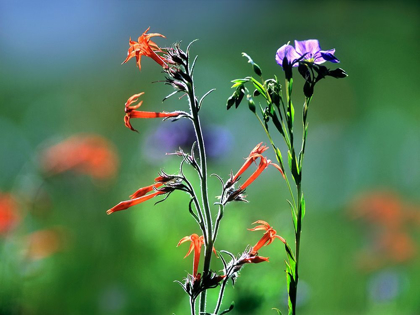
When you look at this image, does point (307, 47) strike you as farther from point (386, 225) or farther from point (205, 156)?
point (386, 225)

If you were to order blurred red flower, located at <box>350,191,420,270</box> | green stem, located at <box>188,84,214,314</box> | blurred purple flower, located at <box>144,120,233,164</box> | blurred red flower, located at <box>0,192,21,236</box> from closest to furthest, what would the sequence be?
green stem, located at <box>188,84,214,314</box>
blurred red flower, located at <box>0,192,21,236</box>
blurred purple flower, located at <box>144,120,233,164</box>
blurred red flower, located at <box>350,191,420,270</box>

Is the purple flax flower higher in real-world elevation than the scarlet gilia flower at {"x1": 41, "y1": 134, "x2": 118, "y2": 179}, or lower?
lower

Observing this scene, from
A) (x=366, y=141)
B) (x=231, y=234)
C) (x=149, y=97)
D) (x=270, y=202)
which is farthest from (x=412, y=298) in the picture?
(x=149, y=97)

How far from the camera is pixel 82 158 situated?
0.95m

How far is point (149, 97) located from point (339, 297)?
76 centimetres

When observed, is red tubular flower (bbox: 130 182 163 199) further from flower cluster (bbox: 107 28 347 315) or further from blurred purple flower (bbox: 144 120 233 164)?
blurred purple flower (bbox: 144 120 233 164)

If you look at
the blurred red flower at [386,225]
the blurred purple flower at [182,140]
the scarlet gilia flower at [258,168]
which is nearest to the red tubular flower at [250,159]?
the scarlet gilia flower at [258,168]

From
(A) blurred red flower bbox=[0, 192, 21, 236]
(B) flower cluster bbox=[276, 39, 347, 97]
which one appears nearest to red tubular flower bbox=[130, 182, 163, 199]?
(B) flower cluster bbox=[276, 39, 347, 97]

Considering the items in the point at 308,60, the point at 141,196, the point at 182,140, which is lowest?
the point at 141,196

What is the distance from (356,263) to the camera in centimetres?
131

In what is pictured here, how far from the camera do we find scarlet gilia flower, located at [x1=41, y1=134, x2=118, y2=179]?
0.94 metres

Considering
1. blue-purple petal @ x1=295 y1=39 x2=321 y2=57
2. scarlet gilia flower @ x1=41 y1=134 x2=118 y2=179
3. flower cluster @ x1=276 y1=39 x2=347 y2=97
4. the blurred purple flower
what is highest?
the blurred purple flower

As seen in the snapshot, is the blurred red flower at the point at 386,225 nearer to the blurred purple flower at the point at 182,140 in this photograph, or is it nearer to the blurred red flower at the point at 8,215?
the blurred purple flower at the point at 182,140

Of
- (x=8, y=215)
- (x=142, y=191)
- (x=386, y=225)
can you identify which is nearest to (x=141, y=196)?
(x=142, y=191)
